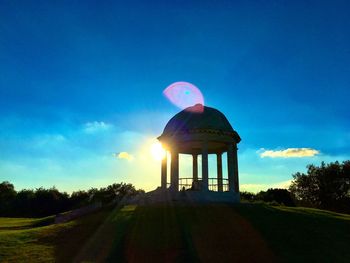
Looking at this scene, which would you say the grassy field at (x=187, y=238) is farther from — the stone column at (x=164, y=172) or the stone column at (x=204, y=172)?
the stone column at (x=164, y=172)

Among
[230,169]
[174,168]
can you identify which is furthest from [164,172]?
[230,169]

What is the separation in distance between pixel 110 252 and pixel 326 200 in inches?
2460

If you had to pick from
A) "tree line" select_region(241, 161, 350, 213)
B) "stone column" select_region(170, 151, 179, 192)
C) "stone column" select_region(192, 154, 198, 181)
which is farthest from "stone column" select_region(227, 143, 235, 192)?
"tree line" select_region(241, 161, 350, 213)

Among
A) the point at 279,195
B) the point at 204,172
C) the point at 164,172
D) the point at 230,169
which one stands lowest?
the point at 204,172

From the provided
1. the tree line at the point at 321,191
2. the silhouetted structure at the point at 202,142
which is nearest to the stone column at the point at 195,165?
the silhouetted structure at the point at 202,142

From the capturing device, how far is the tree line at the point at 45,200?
75.2 metres

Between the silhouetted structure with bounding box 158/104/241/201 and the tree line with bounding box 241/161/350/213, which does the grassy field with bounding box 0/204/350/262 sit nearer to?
the silhouetted structure with bounding box 158/104/241/201

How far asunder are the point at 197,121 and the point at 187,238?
614 inches

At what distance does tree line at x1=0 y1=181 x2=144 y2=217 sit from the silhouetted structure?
117 feet

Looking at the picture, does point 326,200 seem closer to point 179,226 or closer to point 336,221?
point 336,221

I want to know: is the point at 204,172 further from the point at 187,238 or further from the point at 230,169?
the point at 187,238

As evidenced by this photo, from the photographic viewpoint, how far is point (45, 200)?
79.7 m

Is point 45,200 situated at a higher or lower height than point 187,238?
higher

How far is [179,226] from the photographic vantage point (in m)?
23.5
